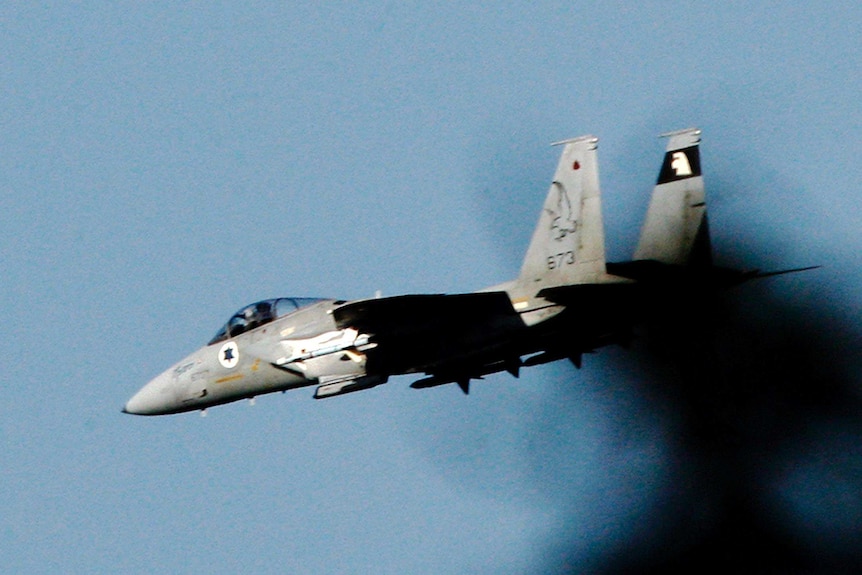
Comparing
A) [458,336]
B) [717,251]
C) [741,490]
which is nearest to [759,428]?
[741,490]

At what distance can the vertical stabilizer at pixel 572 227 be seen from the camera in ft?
76.6

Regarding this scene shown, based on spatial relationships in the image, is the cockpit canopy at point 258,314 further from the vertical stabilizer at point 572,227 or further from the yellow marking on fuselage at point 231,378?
the vertical stabilizer at point 572,227

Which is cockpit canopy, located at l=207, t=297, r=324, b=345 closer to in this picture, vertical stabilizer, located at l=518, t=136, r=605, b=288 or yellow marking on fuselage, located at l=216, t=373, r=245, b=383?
yellow marking on fuselage, located at l=216, t=373, r=245, b=383

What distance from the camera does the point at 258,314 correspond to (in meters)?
25.6

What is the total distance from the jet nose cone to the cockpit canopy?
39.5 inches

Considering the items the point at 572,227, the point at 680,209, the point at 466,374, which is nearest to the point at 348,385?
the point at 466,374

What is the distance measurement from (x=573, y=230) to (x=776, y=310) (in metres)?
5.30

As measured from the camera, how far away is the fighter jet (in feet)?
76.5

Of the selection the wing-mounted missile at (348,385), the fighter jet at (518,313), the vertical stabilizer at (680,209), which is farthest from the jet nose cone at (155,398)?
the vertical stabilizer at (680,209)

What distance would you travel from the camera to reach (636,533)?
25406 millimetres

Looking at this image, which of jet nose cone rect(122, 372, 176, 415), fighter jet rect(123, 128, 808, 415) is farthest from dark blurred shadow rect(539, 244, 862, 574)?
jet nose cone rect(122, 372, 176, 415)

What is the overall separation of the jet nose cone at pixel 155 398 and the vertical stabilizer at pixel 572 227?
605 centimetres

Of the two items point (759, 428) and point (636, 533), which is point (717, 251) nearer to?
point (759, 428)

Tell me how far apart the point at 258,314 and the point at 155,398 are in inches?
86.7
